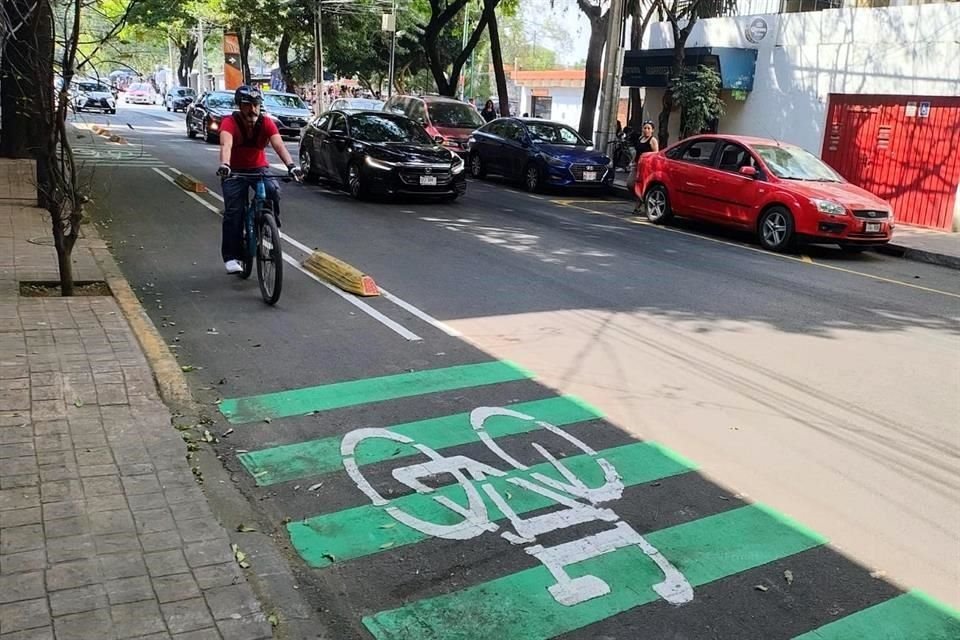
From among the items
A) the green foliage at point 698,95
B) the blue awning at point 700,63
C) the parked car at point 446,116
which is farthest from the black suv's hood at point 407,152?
the blue awning at point 700,63

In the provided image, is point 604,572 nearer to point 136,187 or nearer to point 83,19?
point 83,19

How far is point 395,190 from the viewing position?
15.1 meters

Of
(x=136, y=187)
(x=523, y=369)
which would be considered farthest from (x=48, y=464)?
(x=136, y=187)

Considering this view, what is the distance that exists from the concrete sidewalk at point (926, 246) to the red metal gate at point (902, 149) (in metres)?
0.63

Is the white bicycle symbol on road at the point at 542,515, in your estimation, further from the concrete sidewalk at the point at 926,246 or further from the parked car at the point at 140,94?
the parked car at the point at 140,94

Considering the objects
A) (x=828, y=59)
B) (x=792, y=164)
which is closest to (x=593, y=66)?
(x=828, y=59)

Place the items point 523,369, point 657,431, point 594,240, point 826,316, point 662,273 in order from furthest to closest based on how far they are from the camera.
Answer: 1. point 594,240
2. point 662,273
3. point 826,316
4. point 523,369
5. point 657,431

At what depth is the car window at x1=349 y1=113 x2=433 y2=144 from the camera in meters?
15.8

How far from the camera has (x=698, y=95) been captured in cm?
1994

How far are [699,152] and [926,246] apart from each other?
4026 mm

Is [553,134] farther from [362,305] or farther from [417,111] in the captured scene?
[362,305]

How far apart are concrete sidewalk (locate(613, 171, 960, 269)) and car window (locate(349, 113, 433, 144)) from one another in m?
8.42

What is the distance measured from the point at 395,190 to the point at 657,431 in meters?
10.4

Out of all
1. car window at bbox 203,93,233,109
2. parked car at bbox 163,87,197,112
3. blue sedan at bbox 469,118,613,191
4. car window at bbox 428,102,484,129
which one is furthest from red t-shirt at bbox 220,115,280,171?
parked car at bbox 163,87,197,112
